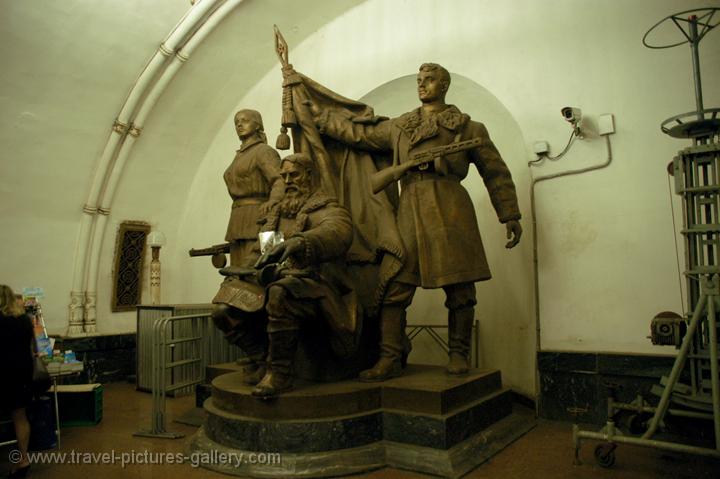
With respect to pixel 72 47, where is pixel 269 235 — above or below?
below

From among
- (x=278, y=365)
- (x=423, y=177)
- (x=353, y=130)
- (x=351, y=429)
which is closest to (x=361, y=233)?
(x=423, y=177)

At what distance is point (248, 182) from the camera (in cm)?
441

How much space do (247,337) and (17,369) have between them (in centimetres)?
126

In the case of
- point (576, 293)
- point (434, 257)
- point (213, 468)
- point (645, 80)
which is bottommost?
point (213, 468)

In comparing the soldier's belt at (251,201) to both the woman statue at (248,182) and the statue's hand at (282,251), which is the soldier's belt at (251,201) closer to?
the woman statue at (248,182)

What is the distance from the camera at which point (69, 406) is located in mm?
4117

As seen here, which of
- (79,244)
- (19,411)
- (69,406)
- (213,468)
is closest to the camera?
(213,468)

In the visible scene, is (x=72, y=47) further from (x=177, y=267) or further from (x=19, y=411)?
(x=19, y=411)

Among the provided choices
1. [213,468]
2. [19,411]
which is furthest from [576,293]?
[19,411]

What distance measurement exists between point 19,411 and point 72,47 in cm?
360

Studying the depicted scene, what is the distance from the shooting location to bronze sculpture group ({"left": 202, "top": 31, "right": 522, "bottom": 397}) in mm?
3033

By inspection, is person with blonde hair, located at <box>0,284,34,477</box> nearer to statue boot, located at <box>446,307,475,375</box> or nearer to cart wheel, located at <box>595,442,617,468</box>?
statue boot, located at <box>446,307,475,375</box>

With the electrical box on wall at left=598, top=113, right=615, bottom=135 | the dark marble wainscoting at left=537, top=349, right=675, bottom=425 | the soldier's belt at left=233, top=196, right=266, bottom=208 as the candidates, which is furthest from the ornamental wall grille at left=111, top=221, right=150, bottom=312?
the electrical box on wall at left=598, top=113, right=615, bottom=135

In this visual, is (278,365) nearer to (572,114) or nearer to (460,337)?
(460,337)
